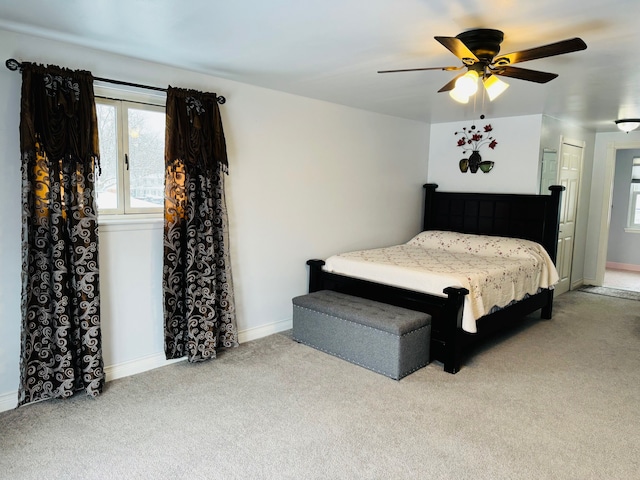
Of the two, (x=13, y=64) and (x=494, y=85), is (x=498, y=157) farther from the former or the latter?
(x=13, y=64)

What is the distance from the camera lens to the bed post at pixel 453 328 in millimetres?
3264

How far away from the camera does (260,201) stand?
382 cm

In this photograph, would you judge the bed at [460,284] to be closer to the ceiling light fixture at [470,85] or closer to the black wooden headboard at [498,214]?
the black wooden headboard at [498,214]

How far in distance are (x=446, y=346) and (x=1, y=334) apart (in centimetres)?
281

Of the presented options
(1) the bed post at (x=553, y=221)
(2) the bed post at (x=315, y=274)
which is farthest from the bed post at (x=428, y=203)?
(2) the bed post at (x=315, y=274)

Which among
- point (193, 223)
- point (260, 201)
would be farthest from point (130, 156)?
point (260, 201)

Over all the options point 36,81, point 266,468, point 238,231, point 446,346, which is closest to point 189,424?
point 266,468

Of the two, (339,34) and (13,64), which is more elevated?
(339,34)

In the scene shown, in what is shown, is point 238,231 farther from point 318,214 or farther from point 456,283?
point 456,283

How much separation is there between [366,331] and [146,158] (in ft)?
A: 6.44

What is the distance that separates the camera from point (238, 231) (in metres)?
3.69

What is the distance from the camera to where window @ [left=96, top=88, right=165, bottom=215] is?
3.02 metres

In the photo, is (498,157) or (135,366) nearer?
(135,366)

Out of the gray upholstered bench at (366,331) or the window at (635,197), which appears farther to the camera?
the window at (635,197)
